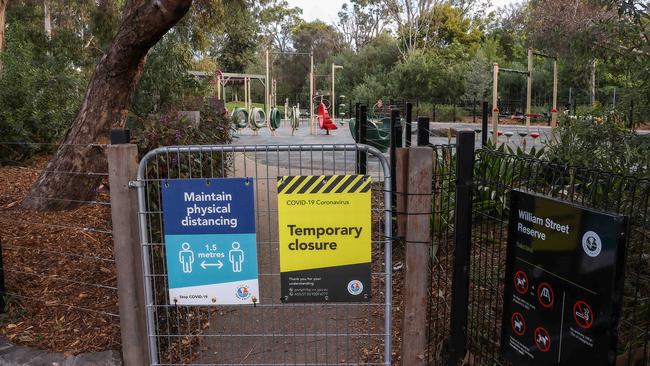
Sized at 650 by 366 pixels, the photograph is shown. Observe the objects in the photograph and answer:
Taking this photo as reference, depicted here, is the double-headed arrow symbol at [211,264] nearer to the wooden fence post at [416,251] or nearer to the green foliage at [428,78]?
the wooden fence post at [416,251]

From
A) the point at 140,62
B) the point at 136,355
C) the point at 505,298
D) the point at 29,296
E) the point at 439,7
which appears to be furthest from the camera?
the point at 439,7

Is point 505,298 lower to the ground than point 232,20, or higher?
lower

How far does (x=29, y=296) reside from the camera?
4.47m

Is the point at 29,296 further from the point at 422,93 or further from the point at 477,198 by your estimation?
the point at 422,93

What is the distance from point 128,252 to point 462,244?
6.46ft

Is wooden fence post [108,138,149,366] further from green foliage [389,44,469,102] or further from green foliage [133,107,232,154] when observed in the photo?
green foliage [389,44,469,102]

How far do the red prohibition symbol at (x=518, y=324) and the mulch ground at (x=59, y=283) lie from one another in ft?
8.76

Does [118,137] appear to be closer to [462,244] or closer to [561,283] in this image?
[462,244]

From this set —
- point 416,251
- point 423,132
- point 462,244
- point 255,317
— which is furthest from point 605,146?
point 255,317

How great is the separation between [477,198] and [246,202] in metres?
2.62

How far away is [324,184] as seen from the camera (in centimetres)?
309

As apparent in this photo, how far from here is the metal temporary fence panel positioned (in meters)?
3.33

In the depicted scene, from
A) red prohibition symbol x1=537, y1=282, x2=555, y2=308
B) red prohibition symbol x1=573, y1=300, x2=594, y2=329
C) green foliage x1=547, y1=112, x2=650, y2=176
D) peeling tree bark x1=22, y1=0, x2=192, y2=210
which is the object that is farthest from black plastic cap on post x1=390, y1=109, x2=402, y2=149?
red prohibition symbol x1=573, y1=300, x2=594, y2=329

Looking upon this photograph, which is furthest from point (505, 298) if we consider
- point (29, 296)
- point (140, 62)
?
point (140, 62)
